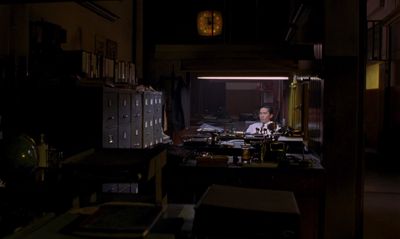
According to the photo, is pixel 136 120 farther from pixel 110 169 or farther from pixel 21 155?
pixel 110 169

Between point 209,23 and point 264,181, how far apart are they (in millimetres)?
2782

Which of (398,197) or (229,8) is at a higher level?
(229,8)

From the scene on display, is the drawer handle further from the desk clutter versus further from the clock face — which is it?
the clock face

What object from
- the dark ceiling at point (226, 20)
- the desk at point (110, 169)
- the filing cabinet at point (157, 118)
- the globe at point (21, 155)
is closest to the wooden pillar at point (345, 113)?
the desk at point (110, 169)

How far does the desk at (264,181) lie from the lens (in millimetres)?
4141

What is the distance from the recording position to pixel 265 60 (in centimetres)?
470

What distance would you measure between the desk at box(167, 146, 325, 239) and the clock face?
2.56 meters

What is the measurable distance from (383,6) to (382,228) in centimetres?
621

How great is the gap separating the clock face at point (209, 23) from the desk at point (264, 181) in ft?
8.38

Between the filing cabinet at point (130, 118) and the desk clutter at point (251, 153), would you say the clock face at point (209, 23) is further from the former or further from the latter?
the desk clutter at point (251, 153)

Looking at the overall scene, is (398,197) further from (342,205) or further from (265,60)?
(265,60)

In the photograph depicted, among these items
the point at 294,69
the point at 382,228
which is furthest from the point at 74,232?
the point at 382,228

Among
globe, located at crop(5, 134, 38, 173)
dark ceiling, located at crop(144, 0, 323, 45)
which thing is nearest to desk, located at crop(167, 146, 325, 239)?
globe, located at crop(5, 134, 38, 173)

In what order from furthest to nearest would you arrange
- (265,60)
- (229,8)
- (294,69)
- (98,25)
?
(229,8) → (98,25) → (294,69) → (265,60)
